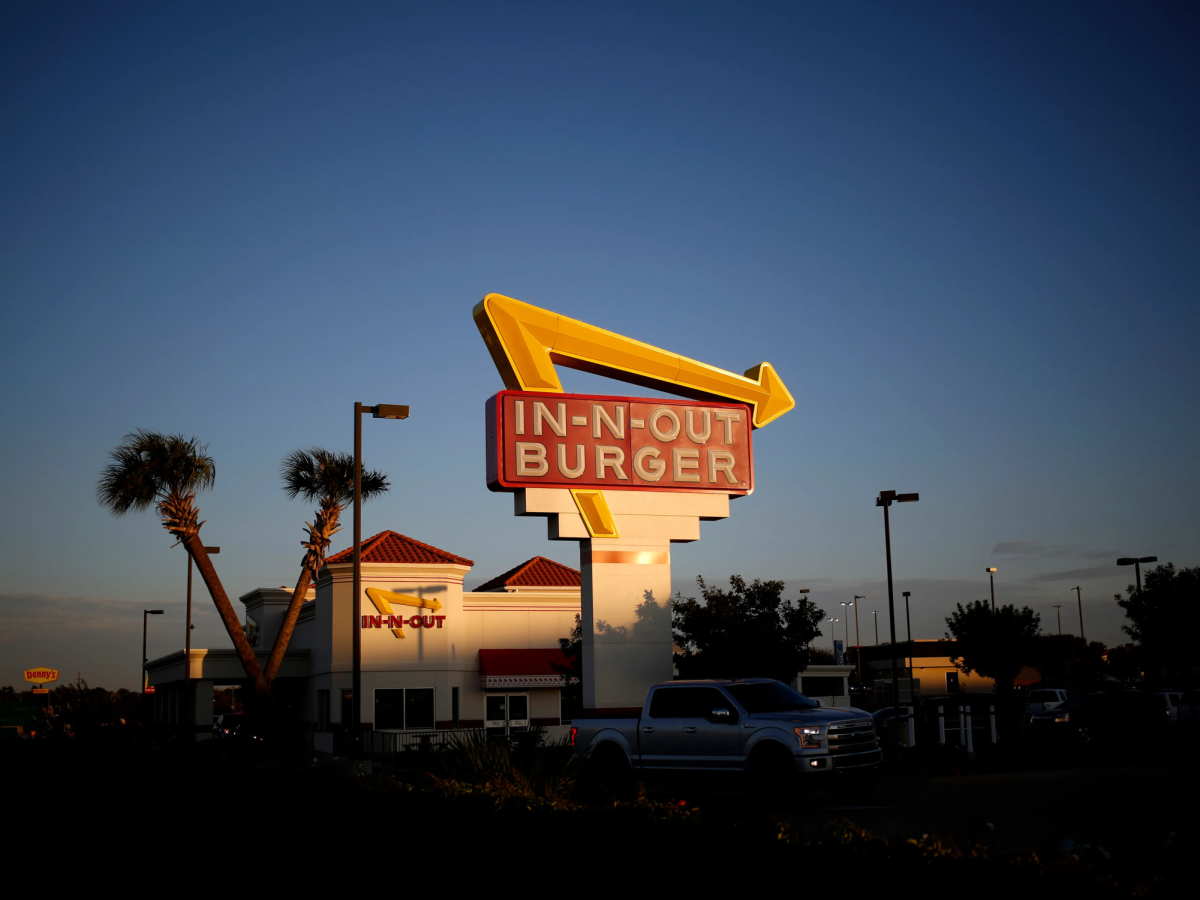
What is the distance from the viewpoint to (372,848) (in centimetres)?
1200

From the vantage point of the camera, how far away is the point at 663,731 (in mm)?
17859

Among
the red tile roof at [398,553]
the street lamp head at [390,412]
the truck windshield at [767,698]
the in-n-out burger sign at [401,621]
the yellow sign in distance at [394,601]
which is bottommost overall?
the truck windshield at [767,698]

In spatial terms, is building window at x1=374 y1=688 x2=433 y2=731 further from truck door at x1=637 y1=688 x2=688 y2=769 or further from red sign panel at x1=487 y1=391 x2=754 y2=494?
truck door at x1=637 y1=688 x2=688 y2=769

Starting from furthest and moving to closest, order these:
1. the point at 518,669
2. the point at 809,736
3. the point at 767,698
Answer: the point at 518,669, the point at 767,698, the point at 809,736

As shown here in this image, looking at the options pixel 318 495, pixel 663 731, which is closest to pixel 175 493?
pixel 318 495

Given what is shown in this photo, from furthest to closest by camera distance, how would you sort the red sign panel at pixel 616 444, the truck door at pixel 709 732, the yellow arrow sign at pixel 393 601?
the yellow arrow sign at pixel 393 601, the red sign panel at pixel 616 444, the truck door at pixel 709 732

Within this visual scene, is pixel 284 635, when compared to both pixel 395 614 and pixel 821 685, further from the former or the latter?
pixel 821 685

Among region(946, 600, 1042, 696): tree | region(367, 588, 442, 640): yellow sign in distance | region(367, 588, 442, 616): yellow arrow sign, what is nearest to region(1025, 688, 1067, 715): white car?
region(946, 600, 1042, 696): tree

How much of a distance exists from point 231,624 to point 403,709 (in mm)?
6649

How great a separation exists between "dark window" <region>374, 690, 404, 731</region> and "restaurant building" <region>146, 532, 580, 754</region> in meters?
0.03

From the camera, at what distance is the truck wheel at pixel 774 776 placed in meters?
16.0

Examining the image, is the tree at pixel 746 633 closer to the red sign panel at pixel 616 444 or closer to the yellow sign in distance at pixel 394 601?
the red sign panel at pixel 616 444

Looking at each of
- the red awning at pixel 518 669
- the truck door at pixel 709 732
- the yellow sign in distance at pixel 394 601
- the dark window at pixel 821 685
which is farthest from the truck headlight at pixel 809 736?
the dark window at pixel 821 685

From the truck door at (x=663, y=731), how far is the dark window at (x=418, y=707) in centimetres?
2287
